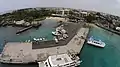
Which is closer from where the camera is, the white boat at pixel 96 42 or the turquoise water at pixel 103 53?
the turquoise water at pixel 103 53

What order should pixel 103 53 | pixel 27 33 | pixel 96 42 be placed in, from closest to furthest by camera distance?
1. pixel 103 53
2. pixel 96 42
3. pixel 27 33

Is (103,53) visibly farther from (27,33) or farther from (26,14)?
(26,14)

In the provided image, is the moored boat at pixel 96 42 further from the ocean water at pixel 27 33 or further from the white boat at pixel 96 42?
the ocean water at pixel 27 33

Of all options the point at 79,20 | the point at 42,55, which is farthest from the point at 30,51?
the point at 79,20

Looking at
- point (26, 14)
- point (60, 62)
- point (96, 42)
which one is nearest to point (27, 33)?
point (26, 14)

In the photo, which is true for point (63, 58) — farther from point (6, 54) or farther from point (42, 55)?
point (6, 54)

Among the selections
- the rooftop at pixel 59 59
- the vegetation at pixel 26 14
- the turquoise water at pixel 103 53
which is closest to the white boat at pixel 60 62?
the rooftop at pixel 59 59
